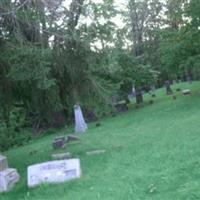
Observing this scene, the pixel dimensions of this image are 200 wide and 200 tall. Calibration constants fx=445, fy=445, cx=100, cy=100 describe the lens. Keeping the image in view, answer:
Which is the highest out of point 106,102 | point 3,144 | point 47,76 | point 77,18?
point 77,18

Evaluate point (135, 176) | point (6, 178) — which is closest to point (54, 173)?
point (6, 178)

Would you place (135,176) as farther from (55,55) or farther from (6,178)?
(55,55)

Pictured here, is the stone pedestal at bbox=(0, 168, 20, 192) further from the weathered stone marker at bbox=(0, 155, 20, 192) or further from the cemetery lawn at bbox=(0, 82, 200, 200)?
the cemetery lawn at bbox=(0, 82, 200, 200)

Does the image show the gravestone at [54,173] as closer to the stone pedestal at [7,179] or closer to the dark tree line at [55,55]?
the stone pedestal at [7,179]

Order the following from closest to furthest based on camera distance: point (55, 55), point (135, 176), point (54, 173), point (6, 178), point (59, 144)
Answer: point (135, 176), point (54, 173), point (6, 178), point (55, 55), point (59, 144)

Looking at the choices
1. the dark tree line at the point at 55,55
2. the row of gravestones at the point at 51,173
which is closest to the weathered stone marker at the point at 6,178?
the row of gravestones at the point at 51,173

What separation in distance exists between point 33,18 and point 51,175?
385cm

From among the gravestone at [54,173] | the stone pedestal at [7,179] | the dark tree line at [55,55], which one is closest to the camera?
the gravestone at [54,173]

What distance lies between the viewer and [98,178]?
25.4 feet

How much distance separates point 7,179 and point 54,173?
0.99 meters

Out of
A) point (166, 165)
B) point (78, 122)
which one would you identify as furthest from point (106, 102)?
point (78, 122)

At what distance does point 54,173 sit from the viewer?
7.74 m

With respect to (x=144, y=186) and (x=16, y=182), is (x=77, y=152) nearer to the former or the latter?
(x=16, y=182)

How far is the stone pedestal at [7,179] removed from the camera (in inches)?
312
